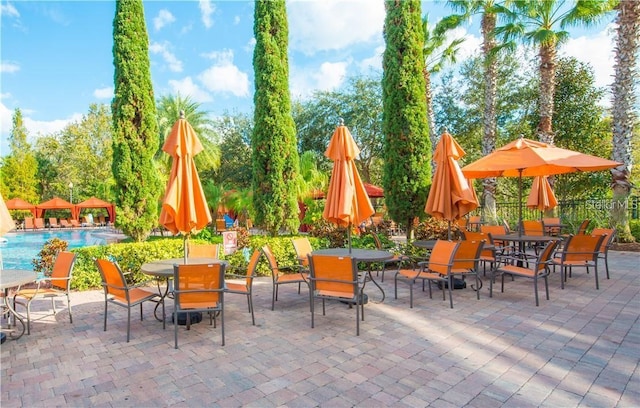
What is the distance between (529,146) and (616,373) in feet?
15.9

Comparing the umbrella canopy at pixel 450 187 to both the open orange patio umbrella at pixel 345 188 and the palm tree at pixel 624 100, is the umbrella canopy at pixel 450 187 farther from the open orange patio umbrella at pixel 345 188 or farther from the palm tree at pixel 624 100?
→ the palm tree at pixel 624 100

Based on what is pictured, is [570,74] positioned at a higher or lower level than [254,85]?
higher

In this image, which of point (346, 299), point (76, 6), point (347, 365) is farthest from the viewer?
point (76, 6)

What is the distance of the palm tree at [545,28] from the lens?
1171 cm

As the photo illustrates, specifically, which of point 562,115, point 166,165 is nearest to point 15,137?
point 166,165

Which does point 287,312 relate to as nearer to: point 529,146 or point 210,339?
point 210,339

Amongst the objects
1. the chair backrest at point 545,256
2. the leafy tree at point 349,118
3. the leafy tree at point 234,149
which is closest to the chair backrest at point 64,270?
the chair backrest at point 545,256

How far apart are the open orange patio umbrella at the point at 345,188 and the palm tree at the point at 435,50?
10.3 metres

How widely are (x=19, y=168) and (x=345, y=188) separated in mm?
36809

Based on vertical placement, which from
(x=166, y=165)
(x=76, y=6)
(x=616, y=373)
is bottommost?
(x=616, y=373)

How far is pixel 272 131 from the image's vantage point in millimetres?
8930

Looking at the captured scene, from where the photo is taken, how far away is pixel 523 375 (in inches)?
121

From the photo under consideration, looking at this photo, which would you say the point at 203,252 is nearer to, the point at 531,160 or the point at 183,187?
the point at 183,187

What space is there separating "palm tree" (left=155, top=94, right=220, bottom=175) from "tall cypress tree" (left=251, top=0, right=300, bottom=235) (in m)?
10.9
